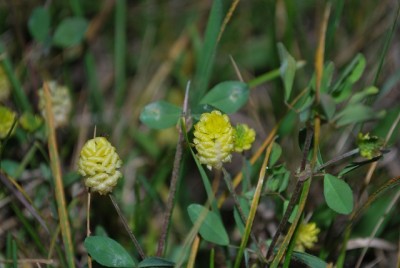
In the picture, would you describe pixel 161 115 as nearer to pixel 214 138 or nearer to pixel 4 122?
pixel 214 138

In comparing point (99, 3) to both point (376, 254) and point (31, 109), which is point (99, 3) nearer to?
point (31, 109)

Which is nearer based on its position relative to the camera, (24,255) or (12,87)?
(24,255)

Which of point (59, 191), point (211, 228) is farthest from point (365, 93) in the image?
point (59, 191)

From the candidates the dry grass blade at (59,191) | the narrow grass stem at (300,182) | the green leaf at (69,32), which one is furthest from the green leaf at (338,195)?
the green leaf at (69,32)

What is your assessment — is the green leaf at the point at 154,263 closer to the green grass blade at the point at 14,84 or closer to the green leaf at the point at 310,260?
the green leaf at the point at 310,260

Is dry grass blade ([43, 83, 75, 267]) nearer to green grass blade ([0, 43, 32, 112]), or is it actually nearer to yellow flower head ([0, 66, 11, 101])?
green grass blade ([0, 43, 32, 112])

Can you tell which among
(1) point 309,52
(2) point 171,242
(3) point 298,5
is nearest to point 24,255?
(2) point 171,242
